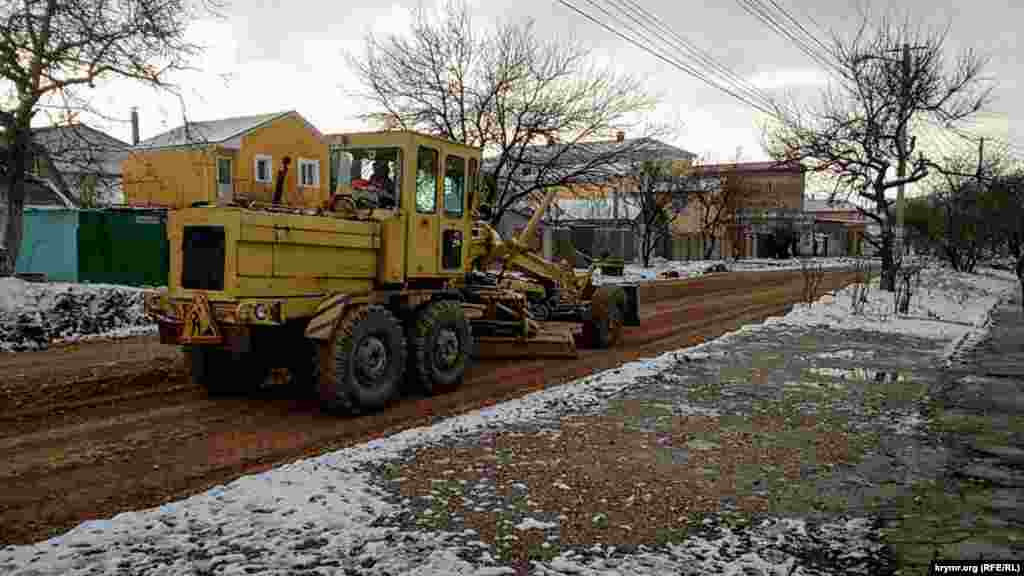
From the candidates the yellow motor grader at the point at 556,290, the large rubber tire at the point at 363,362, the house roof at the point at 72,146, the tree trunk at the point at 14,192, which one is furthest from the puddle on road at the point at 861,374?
the tree trunk at the point at 14,192

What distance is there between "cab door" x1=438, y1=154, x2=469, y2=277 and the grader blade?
215cm

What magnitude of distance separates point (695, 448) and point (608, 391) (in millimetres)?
2258

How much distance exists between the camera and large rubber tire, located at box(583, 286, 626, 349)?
502 inches

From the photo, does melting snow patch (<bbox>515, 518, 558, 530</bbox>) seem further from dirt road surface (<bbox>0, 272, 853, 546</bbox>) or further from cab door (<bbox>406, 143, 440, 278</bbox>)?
cab door (<bbox>406, 143, 440, 278</bbox>)

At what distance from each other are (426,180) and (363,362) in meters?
2.34

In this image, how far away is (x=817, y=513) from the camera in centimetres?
500

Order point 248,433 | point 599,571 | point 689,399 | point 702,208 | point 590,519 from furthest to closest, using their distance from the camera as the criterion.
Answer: point 702,208, point 689,399, point 248,433, point 590,519, point 599,571

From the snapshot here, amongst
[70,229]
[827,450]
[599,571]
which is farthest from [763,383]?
[70,229]

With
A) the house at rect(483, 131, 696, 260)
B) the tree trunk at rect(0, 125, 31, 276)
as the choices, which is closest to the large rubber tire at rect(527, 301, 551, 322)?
the house at rect(483, 131, 696, 260)

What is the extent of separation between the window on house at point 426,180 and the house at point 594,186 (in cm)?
1226

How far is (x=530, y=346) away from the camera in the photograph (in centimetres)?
1147

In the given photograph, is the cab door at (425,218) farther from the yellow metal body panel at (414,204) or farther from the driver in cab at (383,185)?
the driver in cab at (383,185)

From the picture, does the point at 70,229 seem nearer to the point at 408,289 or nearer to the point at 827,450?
the point at 408,289

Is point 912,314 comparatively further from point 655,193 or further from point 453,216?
point 655,193
